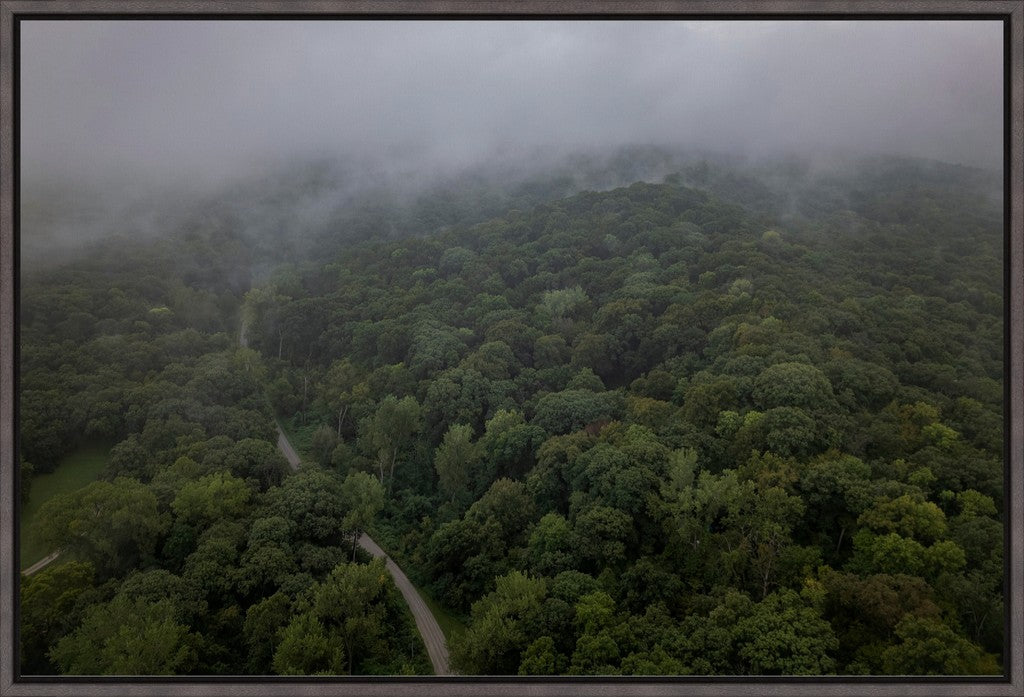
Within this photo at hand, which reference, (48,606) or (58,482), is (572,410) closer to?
(58,482)

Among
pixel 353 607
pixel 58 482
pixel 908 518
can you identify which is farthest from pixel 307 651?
pixel 908 518

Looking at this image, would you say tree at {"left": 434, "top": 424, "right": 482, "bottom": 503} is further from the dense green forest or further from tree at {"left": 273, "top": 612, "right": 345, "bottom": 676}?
tree at {"left": 273, "top": 612, "right": 345, "bottom": 676}

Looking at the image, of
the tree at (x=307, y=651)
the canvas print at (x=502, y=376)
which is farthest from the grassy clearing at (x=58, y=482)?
the tree at (x=307, y=651)

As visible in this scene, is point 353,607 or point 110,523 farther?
point 110,523

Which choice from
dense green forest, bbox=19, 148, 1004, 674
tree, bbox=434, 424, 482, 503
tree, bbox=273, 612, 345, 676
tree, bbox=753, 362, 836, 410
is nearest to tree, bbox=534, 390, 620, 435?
dense green forest, bbox=19, 148, 1004, 674
